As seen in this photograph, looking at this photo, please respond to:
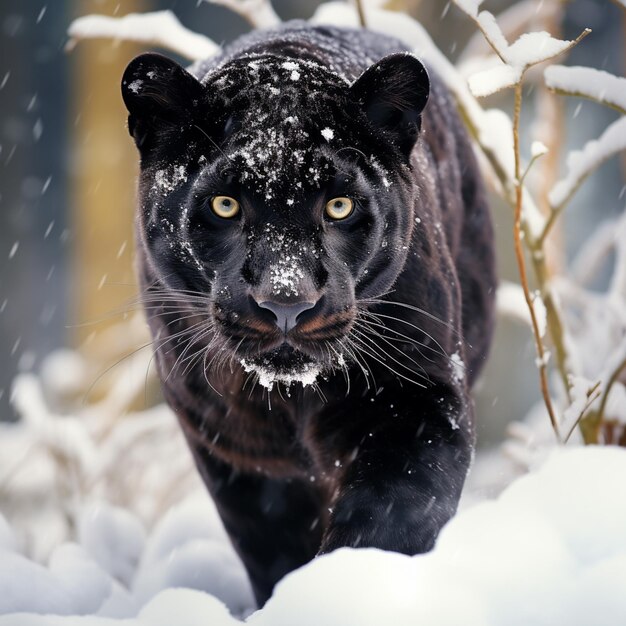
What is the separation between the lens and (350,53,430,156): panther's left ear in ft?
5.87

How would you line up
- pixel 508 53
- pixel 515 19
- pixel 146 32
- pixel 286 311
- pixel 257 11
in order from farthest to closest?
pixel 515 19 → pixel 257 11 → pixel 146 32 → pixel 508 53 → pixel 286 311

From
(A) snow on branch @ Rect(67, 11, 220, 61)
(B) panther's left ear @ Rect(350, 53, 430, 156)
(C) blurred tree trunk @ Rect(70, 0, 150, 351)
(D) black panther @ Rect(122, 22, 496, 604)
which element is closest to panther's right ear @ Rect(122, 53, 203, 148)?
(D) black panther @ Rect(122, 22, 496, 604)

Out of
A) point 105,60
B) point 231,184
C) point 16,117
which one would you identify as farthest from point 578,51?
point 231,184

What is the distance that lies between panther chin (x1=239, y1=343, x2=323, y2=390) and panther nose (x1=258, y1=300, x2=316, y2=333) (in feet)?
0.29

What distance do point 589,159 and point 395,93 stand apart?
0.45 m

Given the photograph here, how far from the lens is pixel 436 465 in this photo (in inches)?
67.6

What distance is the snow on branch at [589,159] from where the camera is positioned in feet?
6.27

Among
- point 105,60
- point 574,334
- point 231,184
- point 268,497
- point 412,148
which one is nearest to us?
point 231,184

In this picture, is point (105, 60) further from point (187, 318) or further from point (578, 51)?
point (187, 318)

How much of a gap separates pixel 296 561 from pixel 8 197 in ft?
13.3

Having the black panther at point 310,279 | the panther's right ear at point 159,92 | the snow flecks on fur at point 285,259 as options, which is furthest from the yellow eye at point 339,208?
the panther's right ear at point 159,92

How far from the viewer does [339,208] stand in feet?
5.65

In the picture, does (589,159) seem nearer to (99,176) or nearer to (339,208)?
(339,208)

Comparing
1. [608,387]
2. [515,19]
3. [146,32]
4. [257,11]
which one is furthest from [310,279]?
[515,19]
